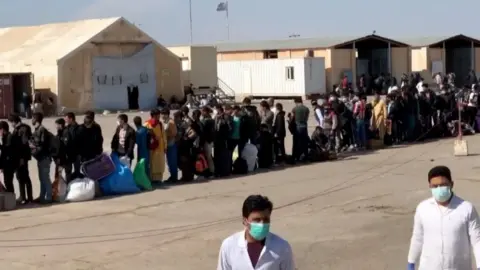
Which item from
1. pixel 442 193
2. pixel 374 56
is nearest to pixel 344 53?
pixel 374 56

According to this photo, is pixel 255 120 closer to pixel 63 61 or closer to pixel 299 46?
pixel 63 61

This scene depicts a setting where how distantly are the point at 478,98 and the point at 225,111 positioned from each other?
10904 millimetres

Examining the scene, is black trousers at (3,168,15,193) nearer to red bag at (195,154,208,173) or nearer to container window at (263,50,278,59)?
red bag at (195,154,208,173)

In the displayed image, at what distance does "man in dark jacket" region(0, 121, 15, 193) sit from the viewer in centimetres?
1521

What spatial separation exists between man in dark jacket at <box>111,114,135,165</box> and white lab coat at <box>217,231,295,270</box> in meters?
11.7

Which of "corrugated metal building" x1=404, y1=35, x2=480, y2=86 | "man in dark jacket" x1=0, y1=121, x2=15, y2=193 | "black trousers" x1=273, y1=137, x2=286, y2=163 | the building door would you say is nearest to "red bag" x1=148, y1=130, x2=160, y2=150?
"man in dark jacket" x1=0, y1=121, x2=15, y2=193

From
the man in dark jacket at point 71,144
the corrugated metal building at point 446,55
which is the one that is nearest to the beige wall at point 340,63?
the corrugated metal building at point 446,55

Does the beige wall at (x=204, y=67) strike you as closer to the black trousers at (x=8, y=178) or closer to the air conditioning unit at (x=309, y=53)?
the air conditioning unit at (x=309, y=53)

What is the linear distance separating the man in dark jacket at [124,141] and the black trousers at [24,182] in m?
1.80

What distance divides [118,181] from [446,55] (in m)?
51.0

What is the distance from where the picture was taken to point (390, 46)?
58.6 metres

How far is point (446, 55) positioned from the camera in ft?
211

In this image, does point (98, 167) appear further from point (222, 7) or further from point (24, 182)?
point (222, 7)

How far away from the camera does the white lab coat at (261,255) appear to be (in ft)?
17.3
